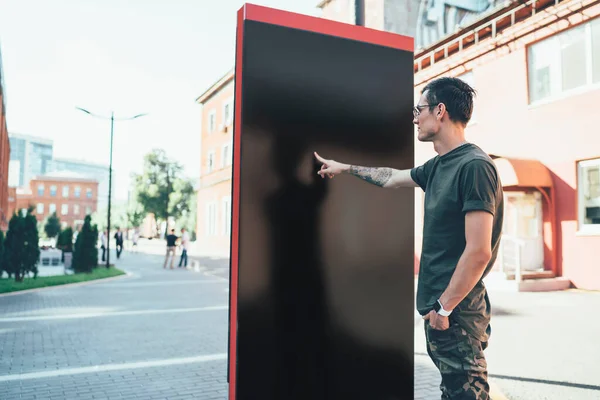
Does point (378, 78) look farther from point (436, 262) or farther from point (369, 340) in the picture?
point (369, 340)

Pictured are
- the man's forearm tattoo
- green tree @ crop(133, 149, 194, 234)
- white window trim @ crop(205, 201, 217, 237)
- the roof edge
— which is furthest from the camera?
green tree @ crop(133, 149, 194, 234)

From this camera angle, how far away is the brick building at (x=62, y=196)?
9462cm

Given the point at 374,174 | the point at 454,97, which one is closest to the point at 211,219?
the point at 374,174

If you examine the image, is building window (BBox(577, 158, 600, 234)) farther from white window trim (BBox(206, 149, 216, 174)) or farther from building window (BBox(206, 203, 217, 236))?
white window trim (BBox(206, 149, 216, 174))

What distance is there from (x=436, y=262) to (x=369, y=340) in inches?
22.7

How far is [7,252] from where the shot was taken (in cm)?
1447

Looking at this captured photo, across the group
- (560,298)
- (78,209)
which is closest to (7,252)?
(560,298)

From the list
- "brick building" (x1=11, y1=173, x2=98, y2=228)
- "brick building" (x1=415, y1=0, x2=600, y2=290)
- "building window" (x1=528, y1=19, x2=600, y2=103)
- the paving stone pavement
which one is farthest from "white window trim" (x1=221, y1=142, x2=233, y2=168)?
"brick building" (x1=11, y1=173, x2=98, y2=228)

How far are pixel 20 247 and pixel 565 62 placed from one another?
618 inches

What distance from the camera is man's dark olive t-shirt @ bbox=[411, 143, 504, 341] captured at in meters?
2.25

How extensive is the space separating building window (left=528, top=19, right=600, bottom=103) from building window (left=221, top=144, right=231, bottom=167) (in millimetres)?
22844

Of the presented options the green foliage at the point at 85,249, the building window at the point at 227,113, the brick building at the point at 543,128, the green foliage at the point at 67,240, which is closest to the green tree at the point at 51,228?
the building window at the point at 227,113

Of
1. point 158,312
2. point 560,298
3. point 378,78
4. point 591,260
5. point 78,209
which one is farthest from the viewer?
point 78,209

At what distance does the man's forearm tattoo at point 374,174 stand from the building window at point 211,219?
1317 inches
